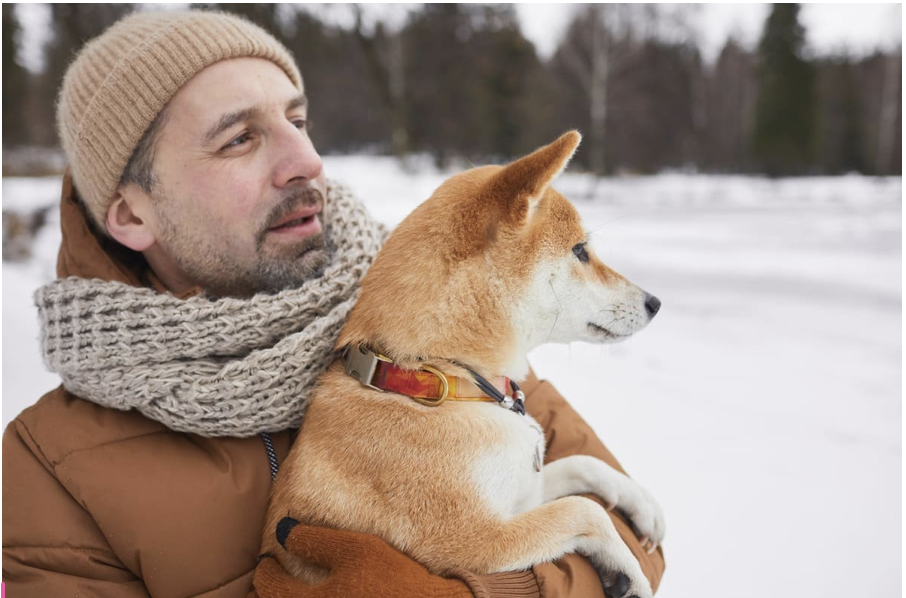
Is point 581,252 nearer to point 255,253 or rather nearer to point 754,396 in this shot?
point 255,253

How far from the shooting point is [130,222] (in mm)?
1997

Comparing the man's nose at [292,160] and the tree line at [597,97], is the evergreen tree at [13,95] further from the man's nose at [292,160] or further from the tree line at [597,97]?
the man's nose at [292,160]

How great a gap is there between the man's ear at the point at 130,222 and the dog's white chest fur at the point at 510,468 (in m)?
1.25

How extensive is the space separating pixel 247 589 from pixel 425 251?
98 cm

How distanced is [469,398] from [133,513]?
2.87ft

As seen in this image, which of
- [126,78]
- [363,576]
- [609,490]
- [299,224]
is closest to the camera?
[363,576]

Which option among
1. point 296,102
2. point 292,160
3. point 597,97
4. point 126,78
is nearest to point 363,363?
point 292,160

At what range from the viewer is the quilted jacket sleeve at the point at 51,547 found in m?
1.46

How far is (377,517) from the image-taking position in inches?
56.6

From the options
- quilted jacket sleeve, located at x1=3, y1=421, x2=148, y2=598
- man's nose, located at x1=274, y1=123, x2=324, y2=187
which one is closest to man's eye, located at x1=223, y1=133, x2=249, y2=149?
man's nose, located at x1=274, y1=123, x2=324, y2=187

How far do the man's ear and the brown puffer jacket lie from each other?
55 cm

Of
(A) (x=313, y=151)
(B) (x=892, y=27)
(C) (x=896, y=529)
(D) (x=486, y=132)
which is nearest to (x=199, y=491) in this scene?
(A) (x=313, y=151)

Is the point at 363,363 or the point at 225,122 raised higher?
the point at 225,122

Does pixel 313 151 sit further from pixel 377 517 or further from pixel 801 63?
pixel 801 63
